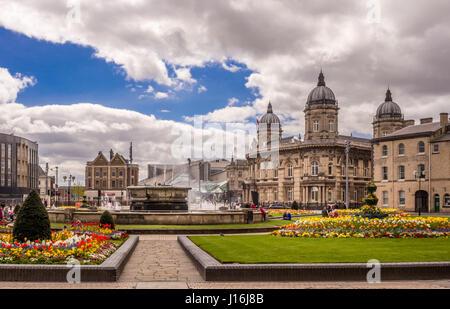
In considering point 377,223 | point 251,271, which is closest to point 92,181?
point 377,223

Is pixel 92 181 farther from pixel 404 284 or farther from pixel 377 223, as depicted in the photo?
pixel 404 284

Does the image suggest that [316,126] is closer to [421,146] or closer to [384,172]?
[384,172]

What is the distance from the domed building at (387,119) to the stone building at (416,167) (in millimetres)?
35698

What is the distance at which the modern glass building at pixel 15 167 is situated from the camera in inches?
3986

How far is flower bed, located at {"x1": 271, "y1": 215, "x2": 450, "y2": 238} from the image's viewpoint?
67.7 feet

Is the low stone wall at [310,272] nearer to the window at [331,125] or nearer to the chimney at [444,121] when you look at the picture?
the chimney at [444,121]

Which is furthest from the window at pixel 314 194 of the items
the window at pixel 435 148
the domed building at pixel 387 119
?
the window at pixel 435 148

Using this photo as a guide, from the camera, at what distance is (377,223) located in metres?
22.2

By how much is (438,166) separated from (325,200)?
2538 centimetres

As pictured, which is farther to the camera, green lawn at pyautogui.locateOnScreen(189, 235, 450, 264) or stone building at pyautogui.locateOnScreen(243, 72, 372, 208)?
stone building at pyautogui.locateOnScreen(243, 72, 372, 208)

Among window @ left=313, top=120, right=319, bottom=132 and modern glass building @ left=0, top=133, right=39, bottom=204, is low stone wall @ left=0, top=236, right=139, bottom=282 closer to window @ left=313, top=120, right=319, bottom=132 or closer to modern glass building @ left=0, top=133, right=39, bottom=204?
window @ left=313, top=120, right=319, bottom=132

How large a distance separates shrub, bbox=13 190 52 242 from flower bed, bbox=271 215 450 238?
11507 mm

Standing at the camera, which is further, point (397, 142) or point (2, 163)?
point (2, 163)

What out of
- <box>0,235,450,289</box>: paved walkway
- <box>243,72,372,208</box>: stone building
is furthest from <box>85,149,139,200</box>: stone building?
<box>0,235,450,289</box>: paved walkway
